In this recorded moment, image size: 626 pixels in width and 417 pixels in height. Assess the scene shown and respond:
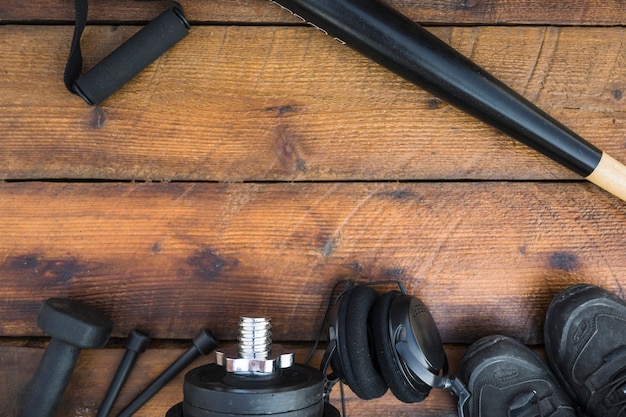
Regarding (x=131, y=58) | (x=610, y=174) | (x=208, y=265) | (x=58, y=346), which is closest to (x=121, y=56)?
(x=131, y=58)

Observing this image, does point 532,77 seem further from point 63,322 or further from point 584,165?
point 63,322

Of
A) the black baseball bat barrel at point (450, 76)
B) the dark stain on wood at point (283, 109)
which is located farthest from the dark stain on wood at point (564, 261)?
the dark stain on wood at point (283, 109)

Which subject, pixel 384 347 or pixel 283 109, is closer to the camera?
pixel 384 347

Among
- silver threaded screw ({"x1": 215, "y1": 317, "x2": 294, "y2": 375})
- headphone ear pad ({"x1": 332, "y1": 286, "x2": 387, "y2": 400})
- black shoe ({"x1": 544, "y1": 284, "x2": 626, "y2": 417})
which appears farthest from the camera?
black shoe ({"x1": 544, "y1": 284, "x2": 626, "y2": 417})

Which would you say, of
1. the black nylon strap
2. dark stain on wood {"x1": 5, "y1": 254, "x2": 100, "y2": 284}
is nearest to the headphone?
dark stain on wood {"x1": 5, "y1": 254, "x2": 100, "y2": 284}

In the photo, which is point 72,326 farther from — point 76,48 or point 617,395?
point 617,395

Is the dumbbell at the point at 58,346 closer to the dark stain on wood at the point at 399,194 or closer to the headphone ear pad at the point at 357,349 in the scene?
the headphone ear pad at the point at 357,349

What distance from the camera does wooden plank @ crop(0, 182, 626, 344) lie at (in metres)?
1.10

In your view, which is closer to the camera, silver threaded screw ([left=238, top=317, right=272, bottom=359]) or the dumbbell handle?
silver threaded screw ([left=238, top=317, right=272, bottom=359])

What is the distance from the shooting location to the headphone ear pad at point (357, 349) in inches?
38.5

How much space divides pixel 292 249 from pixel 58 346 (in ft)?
1.36

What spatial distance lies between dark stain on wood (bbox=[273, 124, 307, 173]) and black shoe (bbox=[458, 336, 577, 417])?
17.8 inches

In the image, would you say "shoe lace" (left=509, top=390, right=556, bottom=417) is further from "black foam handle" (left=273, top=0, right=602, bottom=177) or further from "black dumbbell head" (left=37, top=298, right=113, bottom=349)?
"black dumbbell head" (left=37, top=298, right=113, bottom=349)

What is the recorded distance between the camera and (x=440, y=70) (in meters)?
1.02
